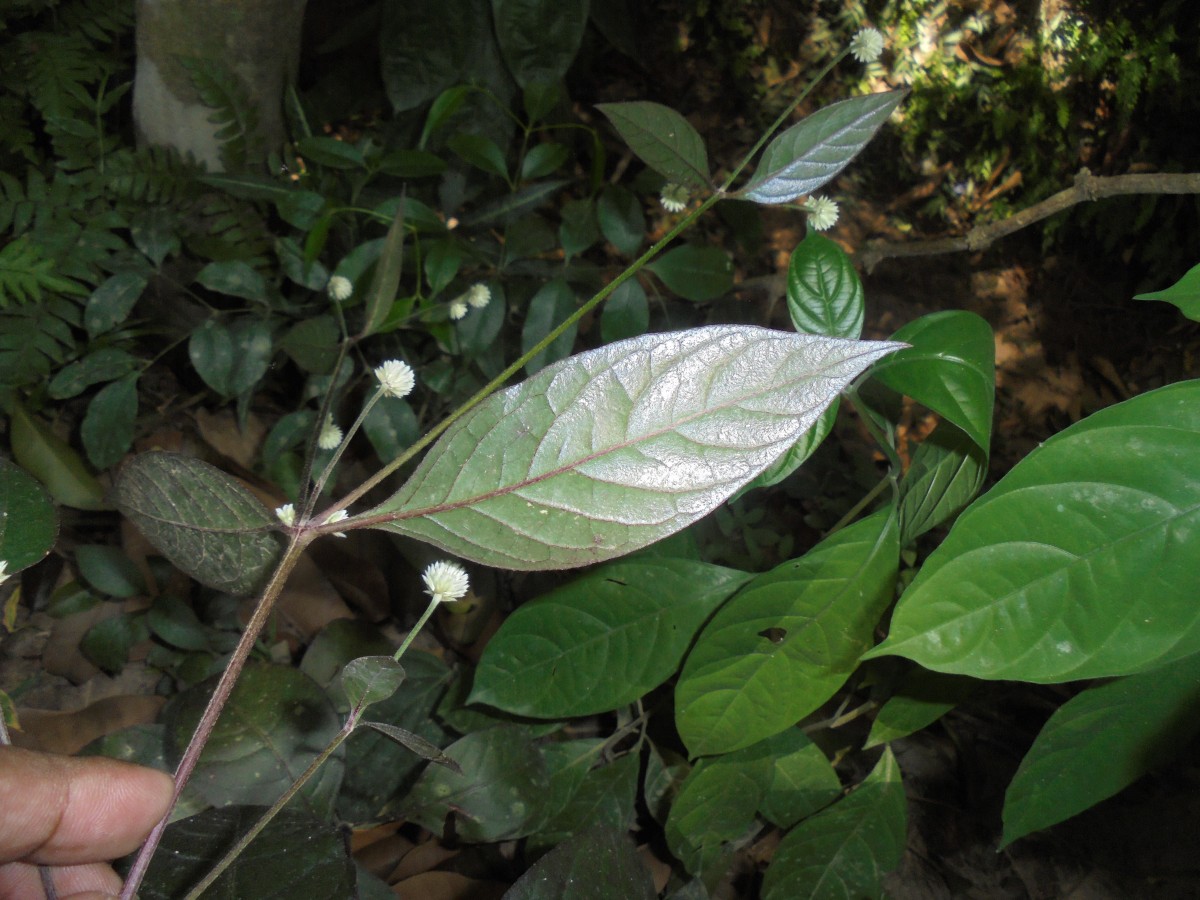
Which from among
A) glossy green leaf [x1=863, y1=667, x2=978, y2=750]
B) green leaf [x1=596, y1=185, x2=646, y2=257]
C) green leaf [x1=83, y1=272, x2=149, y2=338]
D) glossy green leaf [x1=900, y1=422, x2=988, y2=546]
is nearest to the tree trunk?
green leaf [x1=83, y1=272, x2=149, y2=338]

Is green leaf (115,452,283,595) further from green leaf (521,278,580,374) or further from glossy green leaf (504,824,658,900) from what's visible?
green leaf (521,278,580,374)

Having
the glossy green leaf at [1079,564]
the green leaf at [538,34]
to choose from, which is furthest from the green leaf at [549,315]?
the glossy green leaf at [1079,564]

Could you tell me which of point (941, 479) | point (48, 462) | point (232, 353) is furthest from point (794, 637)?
point (48, 462)

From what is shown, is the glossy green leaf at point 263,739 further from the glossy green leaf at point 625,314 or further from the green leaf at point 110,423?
the glossy green leaf at point 625,314

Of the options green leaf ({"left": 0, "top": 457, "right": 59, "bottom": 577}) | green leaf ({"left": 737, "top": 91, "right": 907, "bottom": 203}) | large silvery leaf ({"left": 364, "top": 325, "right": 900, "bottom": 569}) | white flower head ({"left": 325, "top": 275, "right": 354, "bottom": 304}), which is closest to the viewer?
large silvery leaf ({"left": 364, "top": 325, "right": 900, "bottom": 569})

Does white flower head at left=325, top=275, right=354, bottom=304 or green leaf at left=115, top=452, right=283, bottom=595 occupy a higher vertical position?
green leaf at left=115, top=452, right=283, bottom=595
